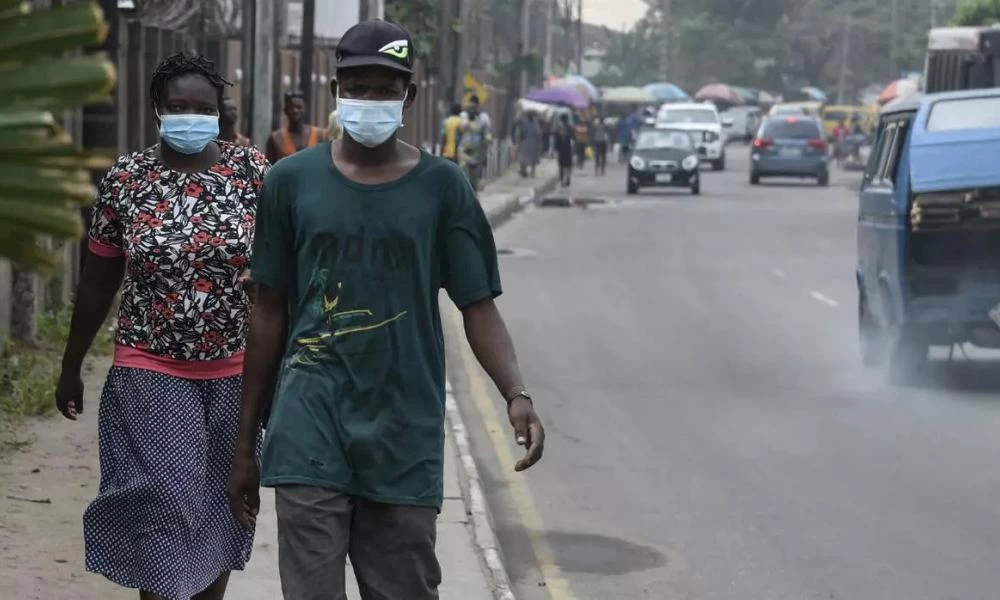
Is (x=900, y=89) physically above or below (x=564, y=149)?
above

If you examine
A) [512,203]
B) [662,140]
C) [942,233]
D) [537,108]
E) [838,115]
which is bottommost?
[838,115]

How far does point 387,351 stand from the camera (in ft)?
13.5

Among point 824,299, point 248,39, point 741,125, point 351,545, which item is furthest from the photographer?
point 741,125

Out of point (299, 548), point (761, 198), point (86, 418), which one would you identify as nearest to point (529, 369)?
point (86, 418)

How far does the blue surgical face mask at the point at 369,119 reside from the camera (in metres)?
4.08

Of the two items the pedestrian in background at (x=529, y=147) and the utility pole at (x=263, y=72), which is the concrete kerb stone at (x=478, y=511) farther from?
the pedestrian in background at (x=529, y=147)

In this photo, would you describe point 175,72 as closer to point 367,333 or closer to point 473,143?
point 367,333

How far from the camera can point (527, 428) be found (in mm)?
4121

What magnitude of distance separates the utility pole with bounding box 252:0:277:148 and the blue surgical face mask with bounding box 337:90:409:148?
13.0 m

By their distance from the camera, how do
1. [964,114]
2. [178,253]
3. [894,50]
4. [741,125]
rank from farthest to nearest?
1. [894,50]
2. [741,125]
3. [964,114]
4. [178,253]

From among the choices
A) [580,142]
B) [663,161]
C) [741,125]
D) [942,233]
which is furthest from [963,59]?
[741,125]

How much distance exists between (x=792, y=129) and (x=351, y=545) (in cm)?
4416

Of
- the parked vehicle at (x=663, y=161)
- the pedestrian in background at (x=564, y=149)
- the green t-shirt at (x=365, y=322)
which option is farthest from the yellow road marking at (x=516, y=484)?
the pedestrian in background at (x=564, y=149)

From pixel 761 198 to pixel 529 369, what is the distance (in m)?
28.8
